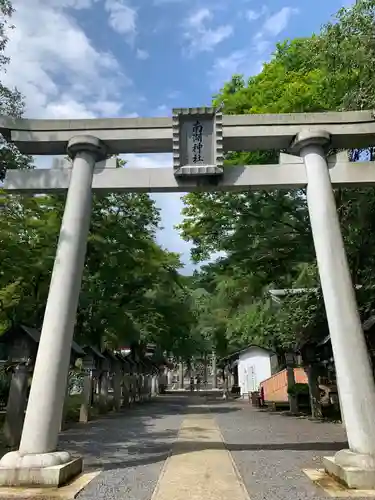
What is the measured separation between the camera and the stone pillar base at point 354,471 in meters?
5.70

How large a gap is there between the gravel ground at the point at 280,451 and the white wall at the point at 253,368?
20.2 metres

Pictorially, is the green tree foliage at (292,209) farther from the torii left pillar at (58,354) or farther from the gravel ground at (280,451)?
the torii left pillar at (58,354)

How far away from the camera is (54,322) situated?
6934 millimetres

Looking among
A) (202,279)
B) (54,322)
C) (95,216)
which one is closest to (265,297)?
(202,279)

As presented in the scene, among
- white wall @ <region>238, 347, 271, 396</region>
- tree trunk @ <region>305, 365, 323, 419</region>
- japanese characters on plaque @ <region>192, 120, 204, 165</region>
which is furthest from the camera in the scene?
white wall @ <region>238, 347, 271, 396</region>

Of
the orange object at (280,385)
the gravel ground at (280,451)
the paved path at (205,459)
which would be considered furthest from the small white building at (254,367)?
the paved path at (205,459)

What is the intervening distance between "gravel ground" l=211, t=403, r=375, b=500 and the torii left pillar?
289cm

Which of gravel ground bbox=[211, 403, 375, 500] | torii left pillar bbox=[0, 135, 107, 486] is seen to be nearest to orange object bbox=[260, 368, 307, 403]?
gravel ground bbox=[211, 403, 375, 500]

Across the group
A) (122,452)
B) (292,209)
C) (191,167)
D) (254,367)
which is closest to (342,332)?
(191,167)

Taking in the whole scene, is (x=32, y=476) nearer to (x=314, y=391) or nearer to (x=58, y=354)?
(x=58, y=354)

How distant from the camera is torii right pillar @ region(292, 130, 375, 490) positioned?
608 cm

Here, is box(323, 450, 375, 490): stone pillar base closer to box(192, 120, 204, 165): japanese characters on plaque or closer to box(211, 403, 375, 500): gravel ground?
box(211, 403, 375, 500): gravel ground

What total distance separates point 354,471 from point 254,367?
30889mm

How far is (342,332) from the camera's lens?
6.77 metres
